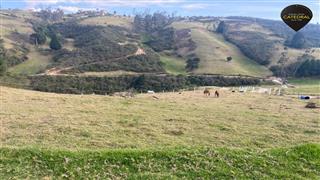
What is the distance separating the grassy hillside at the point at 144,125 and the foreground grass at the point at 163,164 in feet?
12.8

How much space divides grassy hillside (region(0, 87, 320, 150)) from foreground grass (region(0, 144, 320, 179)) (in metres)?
3.89

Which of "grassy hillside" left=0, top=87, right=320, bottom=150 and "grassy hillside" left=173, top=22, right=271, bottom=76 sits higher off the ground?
"grassy hillside" left=0, top=87, right=320, bottom=150

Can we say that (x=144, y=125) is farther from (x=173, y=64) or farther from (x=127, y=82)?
(x=173, y=64)

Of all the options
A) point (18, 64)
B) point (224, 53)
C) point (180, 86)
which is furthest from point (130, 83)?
point (224, 53)

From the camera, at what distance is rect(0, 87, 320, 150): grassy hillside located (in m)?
23.0

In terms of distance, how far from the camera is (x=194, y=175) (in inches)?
571

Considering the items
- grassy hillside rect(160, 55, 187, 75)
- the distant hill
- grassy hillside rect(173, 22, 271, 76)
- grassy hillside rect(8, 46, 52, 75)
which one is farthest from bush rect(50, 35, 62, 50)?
grassy hillside rect(173, 22, 271, 76)

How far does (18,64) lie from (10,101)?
9176 centimetres

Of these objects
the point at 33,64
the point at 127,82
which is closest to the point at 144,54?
the point at 33,64

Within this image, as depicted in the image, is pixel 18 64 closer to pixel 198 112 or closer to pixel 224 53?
pixel 224 53

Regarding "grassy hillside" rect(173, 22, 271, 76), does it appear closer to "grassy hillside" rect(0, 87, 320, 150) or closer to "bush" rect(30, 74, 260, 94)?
"bush" rect(30, 74, 260, 94)

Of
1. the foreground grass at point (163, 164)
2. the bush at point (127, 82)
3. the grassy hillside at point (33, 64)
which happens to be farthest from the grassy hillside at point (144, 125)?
the grassy hillside at point (33, 64)

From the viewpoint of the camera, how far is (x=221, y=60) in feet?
467

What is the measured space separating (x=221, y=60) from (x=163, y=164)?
129 m
